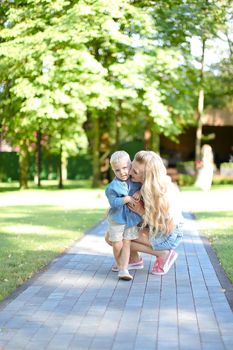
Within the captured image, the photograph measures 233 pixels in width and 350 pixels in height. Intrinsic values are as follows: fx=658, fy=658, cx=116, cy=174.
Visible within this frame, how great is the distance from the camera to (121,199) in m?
7.38

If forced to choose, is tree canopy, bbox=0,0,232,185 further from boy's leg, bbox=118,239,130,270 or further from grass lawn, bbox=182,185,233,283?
boy's leg, bbox=118,239,130,270

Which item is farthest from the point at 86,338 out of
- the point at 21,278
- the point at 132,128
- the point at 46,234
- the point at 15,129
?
the point at 132,128

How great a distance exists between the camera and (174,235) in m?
7.68

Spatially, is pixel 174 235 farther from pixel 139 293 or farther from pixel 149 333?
pixel 149 333

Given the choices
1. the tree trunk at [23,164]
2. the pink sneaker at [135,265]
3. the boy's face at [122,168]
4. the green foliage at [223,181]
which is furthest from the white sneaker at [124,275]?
the green foliage at [223,181]

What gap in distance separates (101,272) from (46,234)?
4.03 meters

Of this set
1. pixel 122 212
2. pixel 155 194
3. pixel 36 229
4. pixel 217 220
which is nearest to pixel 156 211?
pixel 155 194

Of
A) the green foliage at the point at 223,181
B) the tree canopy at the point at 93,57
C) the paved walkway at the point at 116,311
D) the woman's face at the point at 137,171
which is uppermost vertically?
the tree canopy at the point at 93,57

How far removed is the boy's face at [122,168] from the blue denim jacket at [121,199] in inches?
2.5

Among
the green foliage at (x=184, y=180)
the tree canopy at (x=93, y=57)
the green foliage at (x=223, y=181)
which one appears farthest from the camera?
the green foliage at (x=223, y=181)

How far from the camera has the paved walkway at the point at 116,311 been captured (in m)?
4.89

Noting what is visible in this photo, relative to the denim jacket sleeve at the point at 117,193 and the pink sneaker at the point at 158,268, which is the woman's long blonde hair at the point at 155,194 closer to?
the denim jacket sleeve at the point at 117,193

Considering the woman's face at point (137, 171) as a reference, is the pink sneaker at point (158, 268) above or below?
below

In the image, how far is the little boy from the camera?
24.3 ft
